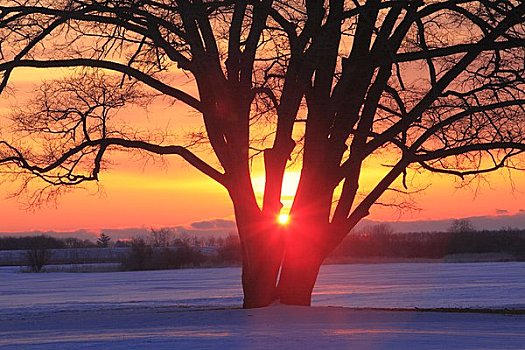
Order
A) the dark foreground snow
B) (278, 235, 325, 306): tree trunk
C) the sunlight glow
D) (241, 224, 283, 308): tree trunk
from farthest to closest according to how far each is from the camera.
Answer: (278, 235, 325, 306): tree trunk < the sunlight glow < (241, 224, 283, 308): tree trunk < the dark foreground snow

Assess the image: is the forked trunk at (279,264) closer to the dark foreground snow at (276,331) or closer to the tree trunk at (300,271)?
the tree trunk at (300,271)

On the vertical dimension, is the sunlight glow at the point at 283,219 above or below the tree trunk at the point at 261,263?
above

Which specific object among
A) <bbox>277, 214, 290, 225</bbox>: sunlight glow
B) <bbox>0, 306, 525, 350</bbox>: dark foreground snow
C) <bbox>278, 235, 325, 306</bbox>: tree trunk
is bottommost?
<bbox>0, 306, 525, 350</bbox>: dark foreground snow

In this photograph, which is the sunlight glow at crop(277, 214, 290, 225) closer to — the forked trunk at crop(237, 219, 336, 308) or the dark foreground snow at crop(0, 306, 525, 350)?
the forked trunk at crop(237, 219, 336, 308)

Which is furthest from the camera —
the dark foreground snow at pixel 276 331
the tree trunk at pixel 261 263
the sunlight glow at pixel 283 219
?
the sunlight glow at pixel 283 219

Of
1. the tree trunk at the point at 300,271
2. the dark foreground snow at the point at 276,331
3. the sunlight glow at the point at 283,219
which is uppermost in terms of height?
the sunlight glow at the point at 283,219

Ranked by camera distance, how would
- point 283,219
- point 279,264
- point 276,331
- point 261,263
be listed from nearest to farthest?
point 276,331, point 261,263, point 279,264, point 283,219

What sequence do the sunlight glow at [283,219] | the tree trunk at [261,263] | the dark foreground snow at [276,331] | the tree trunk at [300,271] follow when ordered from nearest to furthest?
the dark foreground snow at [276,331]
the tree trunk at [261,263]
the sunlight glow at [283,219]
the tree trunk at [300,271]

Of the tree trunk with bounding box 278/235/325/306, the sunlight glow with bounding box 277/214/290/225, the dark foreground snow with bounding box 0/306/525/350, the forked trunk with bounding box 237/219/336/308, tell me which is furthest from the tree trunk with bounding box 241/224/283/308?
the dark foreground snow with bounding box 0/306/525/350

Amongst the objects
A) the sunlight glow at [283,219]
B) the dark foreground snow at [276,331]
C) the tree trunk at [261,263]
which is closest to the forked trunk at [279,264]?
the tree trunk at [261,263]

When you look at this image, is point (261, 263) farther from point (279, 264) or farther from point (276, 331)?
point (276, 331)

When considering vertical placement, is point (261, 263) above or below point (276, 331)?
above

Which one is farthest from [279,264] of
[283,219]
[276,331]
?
[276,331]

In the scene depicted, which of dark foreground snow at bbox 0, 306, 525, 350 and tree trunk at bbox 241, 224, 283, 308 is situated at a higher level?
tree trunk at bbox 241, 224, 283, 308
